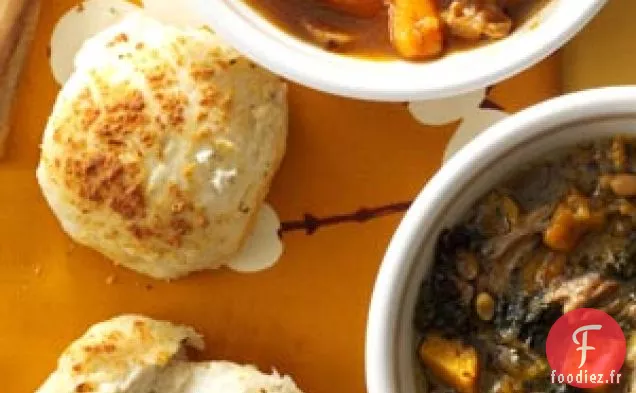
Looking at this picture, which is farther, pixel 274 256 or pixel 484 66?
pixel 274 256

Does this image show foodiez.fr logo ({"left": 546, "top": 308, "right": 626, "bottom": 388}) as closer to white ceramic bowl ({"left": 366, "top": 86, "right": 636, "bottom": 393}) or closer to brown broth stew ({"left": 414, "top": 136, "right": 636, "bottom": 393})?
brown broth stew ({"left": 414, "top": 136, "right": 636, "bottom": 393})

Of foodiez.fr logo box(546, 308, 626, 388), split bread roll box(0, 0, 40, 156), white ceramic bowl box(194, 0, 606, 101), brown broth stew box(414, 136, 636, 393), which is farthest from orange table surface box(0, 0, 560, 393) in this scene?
foodiez.fr logo box(546, 308, 626, 388)

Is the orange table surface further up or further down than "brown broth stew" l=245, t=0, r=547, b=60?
further down

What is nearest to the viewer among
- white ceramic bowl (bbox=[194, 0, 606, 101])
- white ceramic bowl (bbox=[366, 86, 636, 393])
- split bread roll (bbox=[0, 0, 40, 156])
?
white ceramic bowl (bbox=[366, 86, 636, 393])

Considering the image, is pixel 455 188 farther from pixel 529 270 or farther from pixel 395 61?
pixel 395 61

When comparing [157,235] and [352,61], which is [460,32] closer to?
[352,61]

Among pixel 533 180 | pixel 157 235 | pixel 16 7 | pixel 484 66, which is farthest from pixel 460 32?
pixel 16 7

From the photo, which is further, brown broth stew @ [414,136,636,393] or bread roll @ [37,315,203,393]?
bread roll @ [37,315,203,393]
